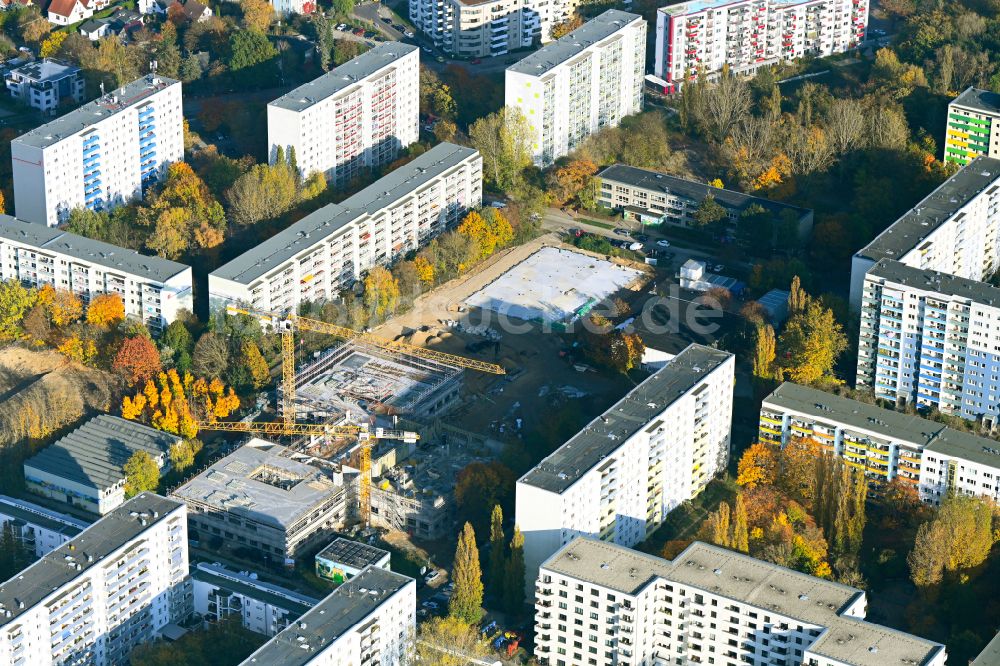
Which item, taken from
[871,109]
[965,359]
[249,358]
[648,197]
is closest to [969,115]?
[871,109]

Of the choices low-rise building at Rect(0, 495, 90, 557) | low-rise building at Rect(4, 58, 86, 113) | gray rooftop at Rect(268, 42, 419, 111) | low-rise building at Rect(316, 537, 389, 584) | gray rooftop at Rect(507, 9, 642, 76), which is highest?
gray rooftop at Rect(507, 9, 642, 76)

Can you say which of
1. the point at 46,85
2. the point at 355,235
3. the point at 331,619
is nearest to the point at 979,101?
the point at 355,235

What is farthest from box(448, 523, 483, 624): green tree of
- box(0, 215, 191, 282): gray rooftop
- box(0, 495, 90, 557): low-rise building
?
box(0, 215, 191, 282): gray rooftop

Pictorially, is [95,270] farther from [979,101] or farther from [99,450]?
[979,101]

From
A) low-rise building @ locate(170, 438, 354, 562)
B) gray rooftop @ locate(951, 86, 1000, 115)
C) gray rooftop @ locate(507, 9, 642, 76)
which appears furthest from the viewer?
gray rooftop @ locate(507, 9, 642, 76)

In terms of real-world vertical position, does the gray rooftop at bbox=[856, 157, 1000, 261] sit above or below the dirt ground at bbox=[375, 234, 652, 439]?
above

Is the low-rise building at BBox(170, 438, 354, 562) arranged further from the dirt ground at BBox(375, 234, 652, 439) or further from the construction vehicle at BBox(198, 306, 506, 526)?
the dirt ground at BBox(375, 234, 652, 439)
